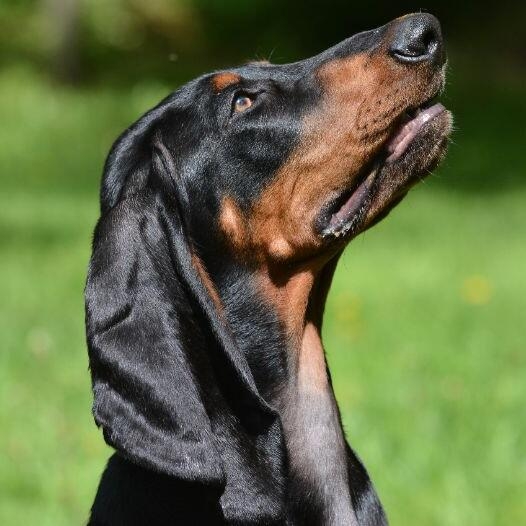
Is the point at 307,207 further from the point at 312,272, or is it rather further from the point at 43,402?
the point at 43,402

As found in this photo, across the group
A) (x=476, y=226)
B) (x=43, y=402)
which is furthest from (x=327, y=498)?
(x=476, y=226)

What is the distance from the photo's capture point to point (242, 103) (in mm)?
4258

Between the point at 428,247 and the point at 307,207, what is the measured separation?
860cm

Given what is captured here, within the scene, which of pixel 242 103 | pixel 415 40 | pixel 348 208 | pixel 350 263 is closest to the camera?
pixel 415 40

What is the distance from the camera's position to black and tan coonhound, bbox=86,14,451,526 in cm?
381

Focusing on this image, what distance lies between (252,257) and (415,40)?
868mm

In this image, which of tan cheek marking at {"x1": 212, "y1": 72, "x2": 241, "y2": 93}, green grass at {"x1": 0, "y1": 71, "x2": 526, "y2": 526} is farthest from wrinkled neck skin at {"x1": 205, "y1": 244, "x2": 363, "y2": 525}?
green grass at {"x1": 0, "y1": 71, "x2": 526, "y2": 526}

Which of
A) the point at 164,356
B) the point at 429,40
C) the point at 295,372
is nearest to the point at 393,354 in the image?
the point at 295,372

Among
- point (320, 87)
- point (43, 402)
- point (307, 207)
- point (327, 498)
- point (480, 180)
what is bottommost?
point (480, 180)

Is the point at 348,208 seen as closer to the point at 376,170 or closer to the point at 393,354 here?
the point at 376,170

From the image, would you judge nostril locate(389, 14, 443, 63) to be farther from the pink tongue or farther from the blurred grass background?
the blurred grass background

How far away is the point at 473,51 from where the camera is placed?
75.2 feet

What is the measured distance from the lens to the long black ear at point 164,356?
370cm

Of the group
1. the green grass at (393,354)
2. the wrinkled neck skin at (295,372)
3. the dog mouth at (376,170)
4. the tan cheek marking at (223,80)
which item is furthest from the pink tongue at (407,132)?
the green grass at (393,354)
